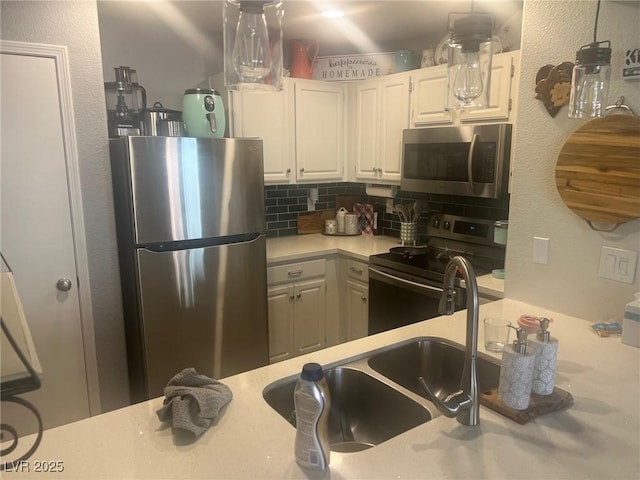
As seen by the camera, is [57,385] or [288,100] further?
[288,100]

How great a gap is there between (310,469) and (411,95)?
2.52 metres

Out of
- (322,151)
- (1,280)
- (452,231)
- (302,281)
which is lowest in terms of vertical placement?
(302,281)

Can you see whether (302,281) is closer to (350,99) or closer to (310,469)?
(350,99)

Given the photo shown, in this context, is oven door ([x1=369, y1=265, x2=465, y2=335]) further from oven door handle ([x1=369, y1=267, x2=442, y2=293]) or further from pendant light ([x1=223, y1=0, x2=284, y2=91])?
pendant light ([x1=223, y1=0, x2=284, y2=91])

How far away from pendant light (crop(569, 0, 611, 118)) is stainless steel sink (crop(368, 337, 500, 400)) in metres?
0.83

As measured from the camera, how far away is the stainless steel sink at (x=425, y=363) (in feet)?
5.19

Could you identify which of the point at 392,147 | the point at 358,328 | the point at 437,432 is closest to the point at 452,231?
the point at 392,147

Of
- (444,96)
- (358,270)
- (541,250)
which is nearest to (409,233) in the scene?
(358,270)

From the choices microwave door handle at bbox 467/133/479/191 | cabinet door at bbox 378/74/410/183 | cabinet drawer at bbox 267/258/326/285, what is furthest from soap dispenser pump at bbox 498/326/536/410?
cabinet door at bbox 378/74/410/183

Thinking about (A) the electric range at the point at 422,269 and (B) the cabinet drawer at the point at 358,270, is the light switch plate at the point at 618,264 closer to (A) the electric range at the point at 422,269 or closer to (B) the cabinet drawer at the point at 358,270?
(A) the electric range at the point at 422,269

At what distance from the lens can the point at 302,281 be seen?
A: 3104 millimetres

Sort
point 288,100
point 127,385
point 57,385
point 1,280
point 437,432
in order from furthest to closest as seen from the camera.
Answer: point 288,100, point 127,385, point 57,385, point 437,432, point 1,280

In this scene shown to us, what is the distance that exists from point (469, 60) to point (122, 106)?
2076 millimetres

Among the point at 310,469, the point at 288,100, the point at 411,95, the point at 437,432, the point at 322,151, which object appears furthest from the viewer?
the point at 322,151
